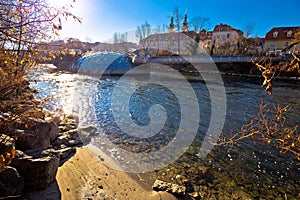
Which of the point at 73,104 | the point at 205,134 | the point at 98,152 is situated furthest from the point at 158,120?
the point at 73,104

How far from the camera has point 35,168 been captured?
377cm

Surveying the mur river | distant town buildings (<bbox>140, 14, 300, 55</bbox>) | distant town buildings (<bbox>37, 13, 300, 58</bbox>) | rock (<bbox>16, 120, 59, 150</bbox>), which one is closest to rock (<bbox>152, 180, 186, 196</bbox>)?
the mur river

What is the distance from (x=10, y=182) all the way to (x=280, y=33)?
6807 cm

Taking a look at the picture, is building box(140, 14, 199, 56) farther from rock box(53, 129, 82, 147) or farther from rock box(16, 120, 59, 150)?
rock box(16, 120, 59, 150)

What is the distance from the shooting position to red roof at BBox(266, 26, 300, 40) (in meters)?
49.7

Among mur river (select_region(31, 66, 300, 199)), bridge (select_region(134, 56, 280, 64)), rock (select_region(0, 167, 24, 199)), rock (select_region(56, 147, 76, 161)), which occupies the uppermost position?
bridge (select_region(134, 56, 280, 64))

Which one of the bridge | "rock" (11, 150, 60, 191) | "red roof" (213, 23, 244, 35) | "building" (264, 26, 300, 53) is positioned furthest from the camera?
"red roof" (213, 23, 244, 35)

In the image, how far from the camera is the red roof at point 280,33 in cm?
4970

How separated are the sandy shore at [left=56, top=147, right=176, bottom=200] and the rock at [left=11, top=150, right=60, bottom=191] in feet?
1.41

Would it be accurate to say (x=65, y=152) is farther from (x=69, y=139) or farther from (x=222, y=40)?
(x=222, y=40)

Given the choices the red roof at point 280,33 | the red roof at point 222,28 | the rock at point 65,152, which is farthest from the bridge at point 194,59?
the red roof at point 222,28

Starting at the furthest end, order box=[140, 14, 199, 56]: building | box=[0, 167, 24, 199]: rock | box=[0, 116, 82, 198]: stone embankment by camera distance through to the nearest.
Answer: box=[140, 14, 199, 56]: building < box=[0, 116, 82, 198]: stone embankment < box=[0, 167, 24, 199]: rock

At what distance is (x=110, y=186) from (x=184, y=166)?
259 centimetres

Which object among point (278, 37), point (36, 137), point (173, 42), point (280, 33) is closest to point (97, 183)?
point (36, 137)
